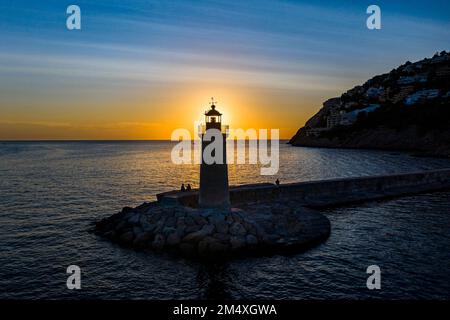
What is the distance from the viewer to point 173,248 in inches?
700

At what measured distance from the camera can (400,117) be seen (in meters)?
121

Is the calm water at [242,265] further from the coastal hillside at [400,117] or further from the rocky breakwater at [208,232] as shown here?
the coastal hillside at [400,117]

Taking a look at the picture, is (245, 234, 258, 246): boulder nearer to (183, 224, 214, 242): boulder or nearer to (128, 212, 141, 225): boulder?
(183, 224, 214, 242): boulder

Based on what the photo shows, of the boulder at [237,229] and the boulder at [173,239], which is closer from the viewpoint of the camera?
the boulder at [173,239]

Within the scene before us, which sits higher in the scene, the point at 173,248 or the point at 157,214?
the point at 157,214

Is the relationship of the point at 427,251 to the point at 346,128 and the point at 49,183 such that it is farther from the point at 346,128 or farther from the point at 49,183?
the point at 346,128

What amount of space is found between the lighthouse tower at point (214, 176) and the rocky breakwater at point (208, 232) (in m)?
0.64

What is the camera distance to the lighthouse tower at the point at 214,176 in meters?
19.2

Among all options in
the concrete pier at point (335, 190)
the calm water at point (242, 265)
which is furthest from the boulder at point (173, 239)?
the concrete pier at point (335, 190)

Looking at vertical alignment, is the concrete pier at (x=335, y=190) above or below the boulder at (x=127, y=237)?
above

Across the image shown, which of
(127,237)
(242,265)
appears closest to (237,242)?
(242,265)
